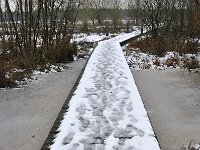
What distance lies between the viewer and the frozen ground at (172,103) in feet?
17.3

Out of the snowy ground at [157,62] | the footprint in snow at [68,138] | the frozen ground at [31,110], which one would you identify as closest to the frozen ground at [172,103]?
the snowy ground at [157,62]

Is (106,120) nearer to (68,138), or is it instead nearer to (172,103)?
(68,138)

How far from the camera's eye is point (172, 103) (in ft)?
23.5

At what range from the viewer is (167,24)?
18750 millimetres

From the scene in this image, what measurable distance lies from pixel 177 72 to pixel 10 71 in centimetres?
515

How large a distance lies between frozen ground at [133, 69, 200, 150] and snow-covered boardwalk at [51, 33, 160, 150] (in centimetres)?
47

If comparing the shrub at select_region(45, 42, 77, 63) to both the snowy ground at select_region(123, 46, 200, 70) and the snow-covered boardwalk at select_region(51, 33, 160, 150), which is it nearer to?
the snowy ground at select_region(123, 46, 200, 70)

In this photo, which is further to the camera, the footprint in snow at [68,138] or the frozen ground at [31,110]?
the frozen ground at [31,110]

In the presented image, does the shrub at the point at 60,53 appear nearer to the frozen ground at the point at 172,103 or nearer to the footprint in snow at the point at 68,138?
the frozen ground at the point at 172,103

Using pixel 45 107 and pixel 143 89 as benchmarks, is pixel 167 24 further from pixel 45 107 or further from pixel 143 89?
pixel 45 107

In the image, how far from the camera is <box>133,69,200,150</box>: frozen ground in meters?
5.28

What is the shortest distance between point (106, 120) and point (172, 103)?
2.48 meters

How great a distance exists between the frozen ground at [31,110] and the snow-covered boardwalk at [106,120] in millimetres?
564

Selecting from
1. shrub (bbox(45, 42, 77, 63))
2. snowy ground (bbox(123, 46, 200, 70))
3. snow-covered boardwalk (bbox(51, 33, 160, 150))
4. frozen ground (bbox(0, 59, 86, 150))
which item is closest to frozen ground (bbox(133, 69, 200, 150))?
snow-covered boardwalk (bbox(51, 33, 160, 150))
